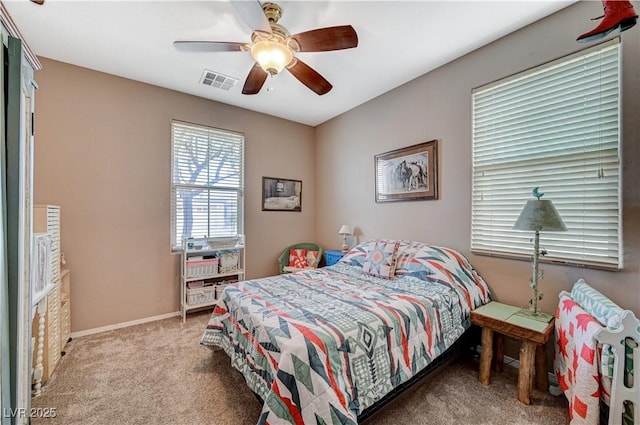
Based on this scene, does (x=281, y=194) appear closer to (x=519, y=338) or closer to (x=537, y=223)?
(x=537, y=223)

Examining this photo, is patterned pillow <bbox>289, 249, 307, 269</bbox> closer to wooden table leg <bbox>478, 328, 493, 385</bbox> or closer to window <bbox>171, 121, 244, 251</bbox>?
window <bbox>171, 121, 244, 251</bbox>

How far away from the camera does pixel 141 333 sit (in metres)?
2.88

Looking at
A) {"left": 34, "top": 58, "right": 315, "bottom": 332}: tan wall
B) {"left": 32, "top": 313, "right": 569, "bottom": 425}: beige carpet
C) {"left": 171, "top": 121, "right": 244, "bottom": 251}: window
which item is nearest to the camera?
{"left": 32, "top": 313, "right": 569, "bottom": 425}: beige carpet

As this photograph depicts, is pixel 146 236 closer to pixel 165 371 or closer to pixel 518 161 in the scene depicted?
pixel 165 371

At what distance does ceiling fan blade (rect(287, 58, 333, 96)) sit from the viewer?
7.23ft

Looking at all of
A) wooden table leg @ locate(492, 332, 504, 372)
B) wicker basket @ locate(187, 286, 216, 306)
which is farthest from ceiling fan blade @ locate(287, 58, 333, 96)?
wicker basket @ locate(187, 286, 216, 306)

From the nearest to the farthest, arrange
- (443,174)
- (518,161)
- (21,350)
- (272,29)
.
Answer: (21,350) < (272,29) < (518,161) < (443,174)

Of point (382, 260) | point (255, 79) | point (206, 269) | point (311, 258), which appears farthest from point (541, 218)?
point (206, 269)

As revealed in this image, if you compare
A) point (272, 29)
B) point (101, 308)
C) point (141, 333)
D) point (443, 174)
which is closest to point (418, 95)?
point (443, 174)

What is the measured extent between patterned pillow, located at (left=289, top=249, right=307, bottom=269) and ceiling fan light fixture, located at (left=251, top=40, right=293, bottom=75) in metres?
2.79

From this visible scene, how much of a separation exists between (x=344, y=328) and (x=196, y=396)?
4.10 ft

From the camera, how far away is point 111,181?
302cm

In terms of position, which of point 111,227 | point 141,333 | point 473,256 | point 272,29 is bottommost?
point 141,333

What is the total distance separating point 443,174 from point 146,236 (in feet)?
11.6
